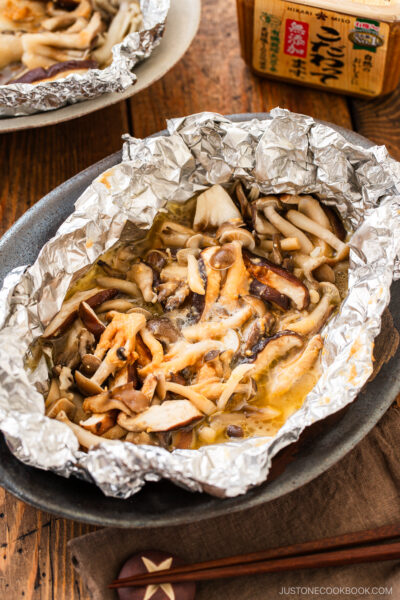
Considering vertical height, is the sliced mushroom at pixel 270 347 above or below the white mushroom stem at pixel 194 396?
above

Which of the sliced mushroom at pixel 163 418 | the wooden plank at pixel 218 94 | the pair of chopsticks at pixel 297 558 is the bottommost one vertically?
the pair of chopsticks at pixel 297 558

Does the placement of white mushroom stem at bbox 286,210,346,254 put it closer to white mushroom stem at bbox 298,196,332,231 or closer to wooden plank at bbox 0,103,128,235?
white mushroom stem at bbox 298,196,332,231

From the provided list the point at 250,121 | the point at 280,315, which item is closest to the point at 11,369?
the point at 280,315

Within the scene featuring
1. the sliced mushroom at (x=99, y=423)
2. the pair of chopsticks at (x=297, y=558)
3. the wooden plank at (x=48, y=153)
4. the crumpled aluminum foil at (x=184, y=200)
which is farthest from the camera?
the wooden plank at (x=48, y=153)

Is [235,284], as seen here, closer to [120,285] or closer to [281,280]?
[281,280]

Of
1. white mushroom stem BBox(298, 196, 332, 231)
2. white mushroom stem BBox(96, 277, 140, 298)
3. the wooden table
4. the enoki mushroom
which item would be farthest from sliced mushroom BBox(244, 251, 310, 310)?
the wooden table

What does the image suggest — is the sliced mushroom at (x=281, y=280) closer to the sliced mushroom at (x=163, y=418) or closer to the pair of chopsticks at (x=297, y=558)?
the sliced mushroom at (x=163, y=418)

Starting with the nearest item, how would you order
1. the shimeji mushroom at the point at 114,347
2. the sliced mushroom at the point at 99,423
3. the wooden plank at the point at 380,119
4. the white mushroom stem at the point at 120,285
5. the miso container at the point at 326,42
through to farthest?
the sliced mushroom at the point at 99,423, the shimeji mushroom at the point at 114,347, the white mushroom stem at the point at 120,285, the miso container at the point at 326,42, the wooden plank at the point at 380,119

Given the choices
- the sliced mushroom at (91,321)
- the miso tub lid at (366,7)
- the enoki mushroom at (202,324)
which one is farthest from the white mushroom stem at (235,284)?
the miso tub lid at (366,7)

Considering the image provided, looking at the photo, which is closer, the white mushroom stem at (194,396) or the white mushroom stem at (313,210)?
the white mushroom stem at (194,396)
